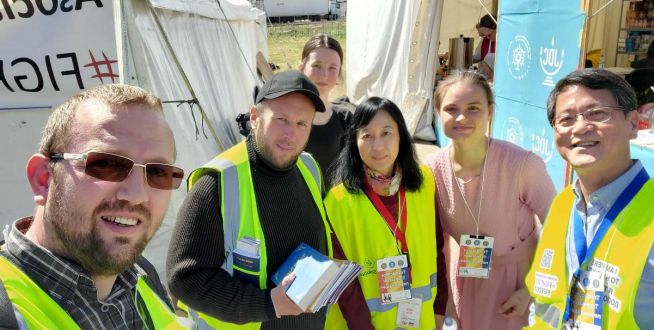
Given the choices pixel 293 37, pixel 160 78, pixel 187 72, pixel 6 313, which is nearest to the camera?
pixel 6 313

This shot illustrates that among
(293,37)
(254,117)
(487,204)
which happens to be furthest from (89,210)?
(293,37)

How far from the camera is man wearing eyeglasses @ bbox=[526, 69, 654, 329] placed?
1438mm

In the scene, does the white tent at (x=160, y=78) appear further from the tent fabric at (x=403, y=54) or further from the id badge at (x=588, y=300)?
the tent fabric at (x=403, y=54)

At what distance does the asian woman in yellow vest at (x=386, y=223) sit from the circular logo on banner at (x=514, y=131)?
12.9 ft

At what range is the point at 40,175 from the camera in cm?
112

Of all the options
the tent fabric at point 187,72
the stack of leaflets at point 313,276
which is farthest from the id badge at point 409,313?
the tent fabric at point 187,72

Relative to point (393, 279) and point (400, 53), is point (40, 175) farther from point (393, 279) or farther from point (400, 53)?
point (400, 53)

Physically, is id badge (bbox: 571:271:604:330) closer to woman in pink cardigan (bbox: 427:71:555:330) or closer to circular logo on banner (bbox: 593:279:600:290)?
circular logo on banner (bbox: 593:279:600:290)

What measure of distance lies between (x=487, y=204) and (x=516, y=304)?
502 millimetres

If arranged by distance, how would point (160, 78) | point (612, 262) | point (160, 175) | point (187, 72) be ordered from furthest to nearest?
point (187, 72) < point (160, 78) < point (612, 262) < point (160, 175)

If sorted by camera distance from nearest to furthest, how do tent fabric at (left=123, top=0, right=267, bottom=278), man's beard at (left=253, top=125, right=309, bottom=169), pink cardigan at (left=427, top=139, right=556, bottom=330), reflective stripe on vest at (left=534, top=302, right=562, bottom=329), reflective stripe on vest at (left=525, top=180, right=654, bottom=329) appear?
reflective stripe on vest at (left=525, top=180, right=654, bottom=329)
reflective stripe on vest at (left=534, top=302, right=562, bottom=329)
man's beard at (left=253, top=125, right=309, bottom=169)
pink cardigan at (left=427, top=139, right=556, bottom=330)
tent fabric at (left=123, top=0, right=267, bottom=278)

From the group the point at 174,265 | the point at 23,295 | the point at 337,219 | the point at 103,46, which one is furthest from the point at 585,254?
the point at 103,46

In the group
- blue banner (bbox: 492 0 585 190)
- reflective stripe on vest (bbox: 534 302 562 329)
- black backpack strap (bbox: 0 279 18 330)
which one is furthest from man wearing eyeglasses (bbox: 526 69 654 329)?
blue banner (bbox: 492 0 585 190)

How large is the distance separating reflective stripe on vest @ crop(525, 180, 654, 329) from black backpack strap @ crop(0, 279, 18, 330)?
5.26 ft
